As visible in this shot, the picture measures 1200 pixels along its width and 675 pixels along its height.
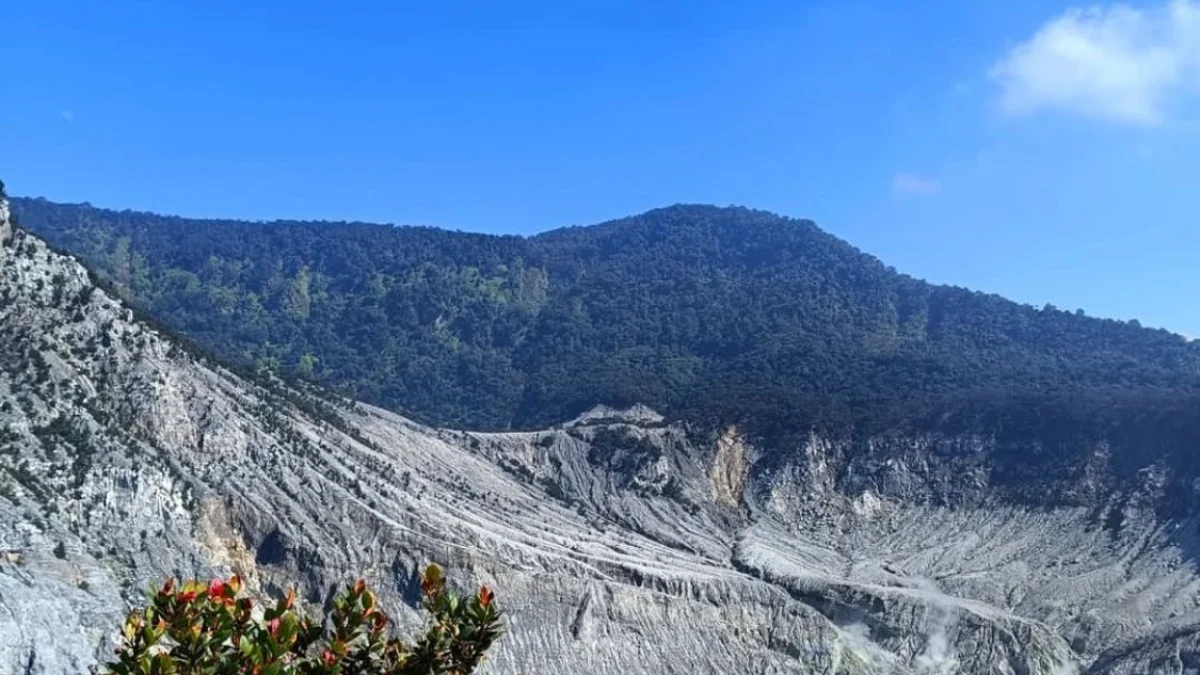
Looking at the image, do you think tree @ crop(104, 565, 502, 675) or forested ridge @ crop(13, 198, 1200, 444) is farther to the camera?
forested ridge @ crop(13, 198, 1200, 444)

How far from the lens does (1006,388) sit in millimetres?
126750

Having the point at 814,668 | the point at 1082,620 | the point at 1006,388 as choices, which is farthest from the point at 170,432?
the point at 1006,388

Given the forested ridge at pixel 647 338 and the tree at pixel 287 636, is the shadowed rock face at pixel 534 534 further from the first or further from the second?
the tree at pixel 287 636

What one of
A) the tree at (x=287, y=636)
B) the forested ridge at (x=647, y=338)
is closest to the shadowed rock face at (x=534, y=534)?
the forested ridge at (x=647, y=338)

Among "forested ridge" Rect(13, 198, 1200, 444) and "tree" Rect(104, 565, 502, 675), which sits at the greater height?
"forested ridge" Rect(13, 198, 1200, 444)

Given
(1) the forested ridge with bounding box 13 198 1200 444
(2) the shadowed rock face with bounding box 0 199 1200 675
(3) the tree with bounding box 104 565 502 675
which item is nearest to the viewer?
(3) the tree with bounding box 104 565 502 675

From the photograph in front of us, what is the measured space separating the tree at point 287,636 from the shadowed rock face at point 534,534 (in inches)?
1593

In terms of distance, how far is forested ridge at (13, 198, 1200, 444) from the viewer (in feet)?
406

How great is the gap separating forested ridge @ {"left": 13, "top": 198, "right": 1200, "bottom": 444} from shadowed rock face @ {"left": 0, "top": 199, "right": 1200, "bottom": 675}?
14.2 m

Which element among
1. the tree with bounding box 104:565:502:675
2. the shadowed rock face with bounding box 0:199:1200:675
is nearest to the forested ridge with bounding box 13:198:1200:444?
the shadowed rock face with bounding box 0:199:1200:675

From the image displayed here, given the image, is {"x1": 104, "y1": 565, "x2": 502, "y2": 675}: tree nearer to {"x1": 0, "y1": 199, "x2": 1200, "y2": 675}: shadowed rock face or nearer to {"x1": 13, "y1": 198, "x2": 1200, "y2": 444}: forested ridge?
{"x1": 0, "y1": 199, "x2": 1200, "y2": 675}: shadowed rock face

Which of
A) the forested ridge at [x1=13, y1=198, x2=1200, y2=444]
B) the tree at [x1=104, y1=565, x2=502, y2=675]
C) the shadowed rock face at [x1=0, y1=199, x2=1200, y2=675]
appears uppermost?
the forested ridge at [x1=13, y1=198, x2=1200, y2=444]

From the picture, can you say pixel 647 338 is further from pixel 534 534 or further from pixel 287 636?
pixel 287 636

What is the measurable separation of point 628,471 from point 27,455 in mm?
55349
